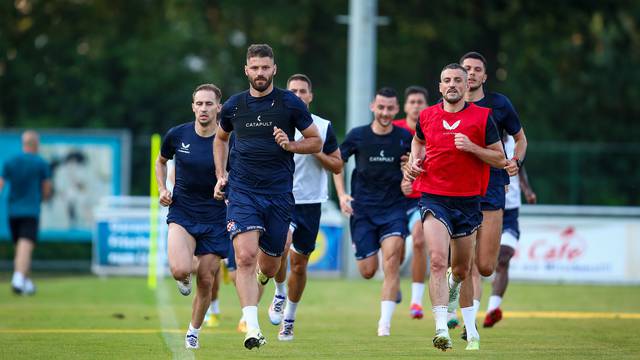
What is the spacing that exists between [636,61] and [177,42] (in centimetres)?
1271

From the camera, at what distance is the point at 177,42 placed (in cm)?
3478

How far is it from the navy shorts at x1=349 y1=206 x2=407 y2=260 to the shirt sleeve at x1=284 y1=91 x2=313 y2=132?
9.44 ft

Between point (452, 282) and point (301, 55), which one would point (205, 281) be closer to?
point (452, 282)

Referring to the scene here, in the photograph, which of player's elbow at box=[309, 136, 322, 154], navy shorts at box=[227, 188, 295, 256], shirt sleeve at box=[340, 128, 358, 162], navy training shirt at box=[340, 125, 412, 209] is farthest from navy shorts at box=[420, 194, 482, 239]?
shirt sleeve at box=[340, 128, 358, 162]

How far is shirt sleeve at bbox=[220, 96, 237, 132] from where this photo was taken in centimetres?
1066

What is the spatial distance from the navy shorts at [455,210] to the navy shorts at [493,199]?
875mm

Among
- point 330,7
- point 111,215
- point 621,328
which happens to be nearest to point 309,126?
point 621,328

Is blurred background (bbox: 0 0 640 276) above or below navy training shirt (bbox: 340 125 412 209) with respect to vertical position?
above

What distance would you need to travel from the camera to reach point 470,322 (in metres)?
11.2

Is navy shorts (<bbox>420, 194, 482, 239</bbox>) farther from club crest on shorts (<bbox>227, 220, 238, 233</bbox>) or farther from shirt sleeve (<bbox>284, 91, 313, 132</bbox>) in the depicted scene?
club crest on shorts (<bbox>227, 220, 238, 233</bbox>)

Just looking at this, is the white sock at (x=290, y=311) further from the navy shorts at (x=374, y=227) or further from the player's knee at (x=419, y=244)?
the player's knee at (x=419, y=244)

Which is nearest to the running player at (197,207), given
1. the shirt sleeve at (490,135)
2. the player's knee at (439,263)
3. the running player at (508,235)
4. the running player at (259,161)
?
the running player at (259,161)

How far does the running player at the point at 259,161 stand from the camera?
1038 centimetres

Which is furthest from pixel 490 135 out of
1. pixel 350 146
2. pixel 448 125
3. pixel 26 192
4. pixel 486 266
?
pixel 26 192
